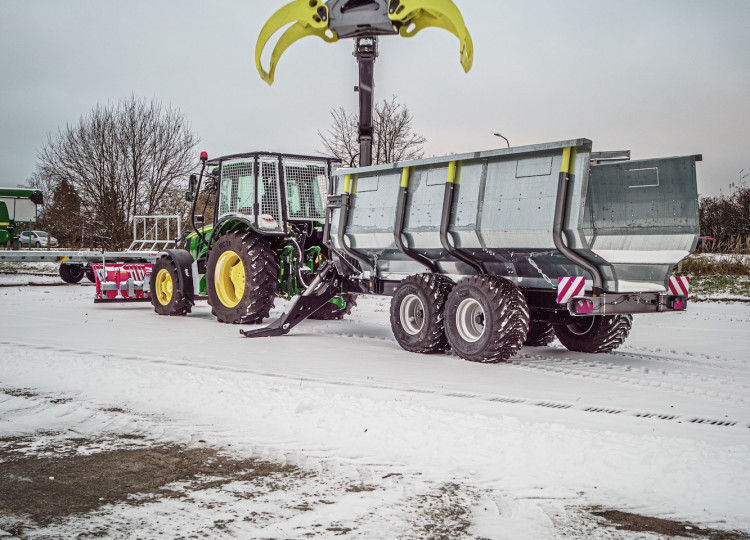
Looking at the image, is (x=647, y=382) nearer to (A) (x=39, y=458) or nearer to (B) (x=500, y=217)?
(B) (x=500, y=217)

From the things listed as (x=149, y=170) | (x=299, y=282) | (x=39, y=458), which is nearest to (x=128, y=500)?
(x=39, y=458)

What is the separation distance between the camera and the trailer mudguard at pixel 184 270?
12758 millimetres

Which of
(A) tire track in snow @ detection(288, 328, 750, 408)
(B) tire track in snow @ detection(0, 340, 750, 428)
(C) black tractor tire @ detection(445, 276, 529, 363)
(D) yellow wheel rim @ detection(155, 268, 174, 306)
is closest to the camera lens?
(B) tire track in snow @ detection(0, 340, 750, 428)

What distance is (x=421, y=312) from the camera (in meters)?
8.90

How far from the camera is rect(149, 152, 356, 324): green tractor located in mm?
11141

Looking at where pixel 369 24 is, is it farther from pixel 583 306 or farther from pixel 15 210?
pixel 15 210

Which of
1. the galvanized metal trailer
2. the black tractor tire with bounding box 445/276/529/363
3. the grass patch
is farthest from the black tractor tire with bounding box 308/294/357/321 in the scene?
the grass patch

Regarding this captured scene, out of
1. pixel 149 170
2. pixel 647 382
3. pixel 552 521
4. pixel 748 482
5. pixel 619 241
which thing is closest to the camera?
pixel 552 521

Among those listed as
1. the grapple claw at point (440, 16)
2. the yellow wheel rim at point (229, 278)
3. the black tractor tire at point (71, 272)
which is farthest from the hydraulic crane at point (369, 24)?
the black tractor tire at point (71, 272)

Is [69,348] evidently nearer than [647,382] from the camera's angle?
No

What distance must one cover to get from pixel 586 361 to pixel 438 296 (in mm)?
1734

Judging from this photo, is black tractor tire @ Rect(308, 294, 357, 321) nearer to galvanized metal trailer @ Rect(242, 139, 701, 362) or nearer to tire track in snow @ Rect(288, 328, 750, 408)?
galvanized metal trailer @ Rect(242, 139, 701, 362)

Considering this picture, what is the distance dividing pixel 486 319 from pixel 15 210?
23752 millimetres

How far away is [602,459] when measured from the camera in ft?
14.4
